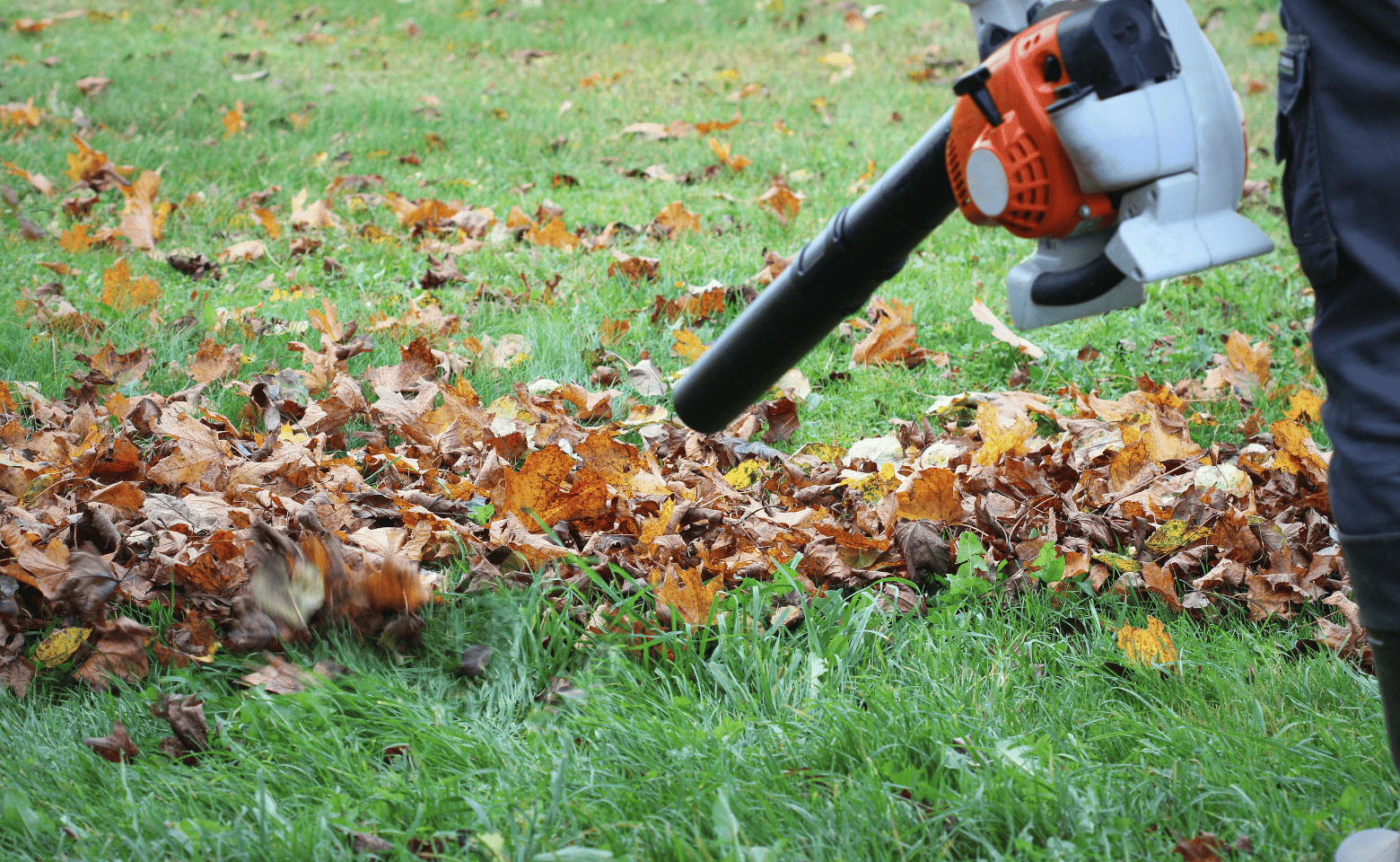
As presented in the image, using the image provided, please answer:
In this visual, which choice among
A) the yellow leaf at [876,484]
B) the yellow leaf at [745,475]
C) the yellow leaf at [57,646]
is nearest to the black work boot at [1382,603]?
the yellow leaf at [876,484]

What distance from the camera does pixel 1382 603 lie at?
1.04 meters

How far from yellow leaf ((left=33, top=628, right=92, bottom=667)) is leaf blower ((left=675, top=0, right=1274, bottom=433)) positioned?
56.4 inches

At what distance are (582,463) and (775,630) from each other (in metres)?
0.72

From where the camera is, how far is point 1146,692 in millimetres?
1629

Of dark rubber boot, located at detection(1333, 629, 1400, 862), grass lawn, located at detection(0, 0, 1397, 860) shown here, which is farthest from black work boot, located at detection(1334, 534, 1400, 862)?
grass lawn, located at detection(0, 0, 1397, 860)

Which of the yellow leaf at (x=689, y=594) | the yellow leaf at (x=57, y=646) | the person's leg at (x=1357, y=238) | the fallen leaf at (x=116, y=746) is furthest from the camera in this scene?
the yellow leaf at (x=689, y=594)

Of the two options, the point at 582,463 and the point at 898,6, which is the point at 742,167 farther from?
the point at 898,6

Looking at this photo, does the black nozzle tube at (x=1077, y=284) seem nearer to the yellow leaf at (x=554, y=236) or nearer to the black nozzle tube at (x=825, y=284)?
the black nozzle tube at (x=825, y=284)

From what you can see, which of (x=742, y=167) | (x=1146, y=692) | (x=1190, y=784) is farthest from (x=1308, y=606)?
(x=742, y=167)

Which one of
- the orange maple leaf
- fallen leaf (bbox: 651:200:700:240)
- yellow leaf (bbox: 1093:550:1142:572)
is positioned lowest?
yellow leaf (bbox: 1093:550:1142:572)

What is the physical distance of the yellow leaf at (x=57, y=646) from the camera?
1646 millimetres

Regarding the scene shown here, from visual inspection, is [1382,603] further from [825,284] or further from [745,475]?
[745,475]

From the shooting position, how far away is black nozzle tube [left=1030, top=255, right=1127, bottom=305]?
3.68 ft

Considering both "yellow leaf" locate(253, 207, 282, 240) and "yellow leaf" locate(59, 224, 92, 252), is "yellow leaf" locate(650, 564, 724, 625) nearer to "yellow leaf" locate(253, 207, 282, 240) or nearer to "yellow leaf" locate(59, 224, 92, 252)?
"yellow leaf" locate(253, 207, 282, 240)
